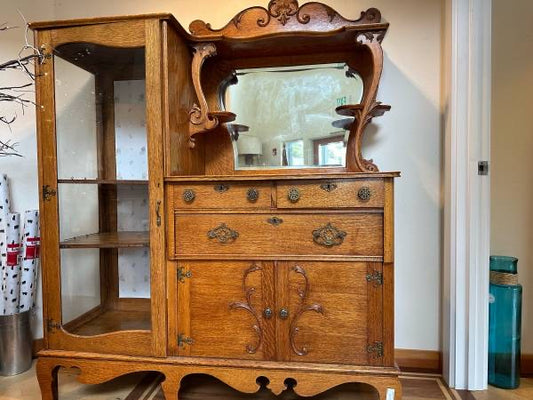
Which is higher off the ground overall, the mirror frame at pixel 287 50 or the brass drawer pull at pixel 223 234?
the mirror frame at pixel 287 50

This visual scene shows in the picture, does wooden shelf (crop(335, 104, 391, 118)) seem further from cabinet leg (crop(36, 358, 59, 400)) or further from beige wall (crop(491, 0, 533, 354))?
cabinet leg (crop(36, 358, 59, 400))

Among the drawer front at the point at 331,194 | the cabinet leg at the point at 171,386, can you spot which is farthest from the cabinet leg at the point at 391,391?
Answer: the cabinet leg at the point at 171,386

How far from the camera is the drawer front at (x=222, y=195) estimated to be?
1342 millimetres

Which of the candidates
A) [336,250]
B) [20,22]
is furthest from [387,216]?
[20,22]

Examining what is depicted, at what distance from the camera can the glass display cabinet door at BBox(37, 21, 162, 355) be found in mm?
1435

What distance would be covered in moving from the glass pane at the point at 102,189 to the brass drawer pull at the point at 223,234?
284 millimetres

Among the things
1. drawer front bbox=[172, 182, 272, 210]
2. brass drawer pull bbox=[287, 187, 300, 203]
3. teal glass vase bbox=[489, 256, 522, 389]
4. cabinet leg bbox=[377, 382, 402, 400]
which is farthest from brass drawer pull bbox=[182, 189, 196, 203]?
teal glass vase bbox=[489, 256, 522, 389]

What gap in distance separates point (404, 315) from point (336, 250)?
0.76 m

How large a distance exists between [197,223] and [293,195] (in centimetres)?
39

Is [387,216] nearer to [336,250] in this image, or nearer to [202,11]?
[336,250]

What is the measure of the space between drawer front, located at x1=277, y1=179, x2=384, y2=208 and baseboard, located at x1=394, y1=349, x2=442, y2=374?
3.15 feet

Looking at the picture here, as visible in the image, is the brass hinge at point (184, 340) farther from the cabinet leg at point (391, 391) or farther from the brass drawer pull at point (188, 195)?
the cabinet leg at point (391, 391)

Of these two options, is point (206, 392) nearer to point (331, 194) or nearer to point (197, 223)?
point (197, 223)

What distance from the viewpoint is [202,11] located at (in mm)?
1860
